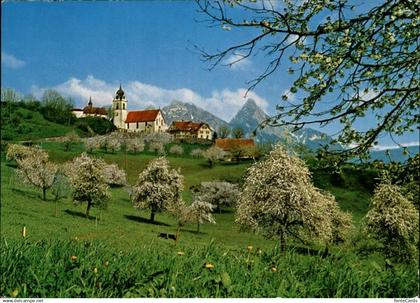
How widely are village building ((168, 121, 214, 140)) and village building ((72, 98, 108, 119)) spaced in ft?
2.95

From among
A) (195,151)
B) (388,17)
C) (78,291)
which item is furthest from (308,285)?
(388,17)

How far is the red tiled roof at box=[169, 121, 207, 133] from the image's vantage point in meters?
6.77

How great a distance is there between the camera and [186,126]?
6.82 metres

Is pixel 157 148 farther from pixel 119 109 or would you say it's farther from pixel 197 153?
pixel 119 109

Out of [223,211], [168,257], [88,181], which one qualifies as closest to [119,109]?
[88,181]

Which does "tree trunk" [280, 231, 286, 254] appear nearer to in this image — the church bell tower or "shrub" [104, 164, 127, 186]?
"shrub" [104, 164, 127, 186]

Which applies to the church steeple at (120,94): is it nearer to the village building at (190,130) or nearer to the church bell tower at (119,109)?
the church bell tower at (119,109)

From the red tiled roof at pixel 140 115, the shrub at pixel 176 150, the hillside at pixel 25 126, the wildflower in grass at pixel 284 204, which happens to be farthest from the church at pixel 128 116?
the wildflower in grass at pixel 284 204

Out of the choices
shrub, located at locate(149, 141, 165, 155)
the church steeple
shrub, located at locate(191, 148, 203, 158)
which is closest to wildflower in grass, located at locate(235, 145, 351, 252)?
shrub, located at locate(191, 148, 203, 158)

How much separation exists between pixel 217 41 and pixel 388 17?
2057 mm

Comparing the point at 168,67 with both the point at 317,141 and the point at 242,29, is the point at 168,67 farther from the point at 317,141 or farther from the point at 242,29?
the point at 317,141

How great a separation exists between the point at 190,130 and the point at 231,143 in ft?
1.89

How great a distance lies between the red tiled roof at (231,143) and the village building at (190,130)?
147mm

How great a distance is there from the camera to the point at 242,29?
654 cm
